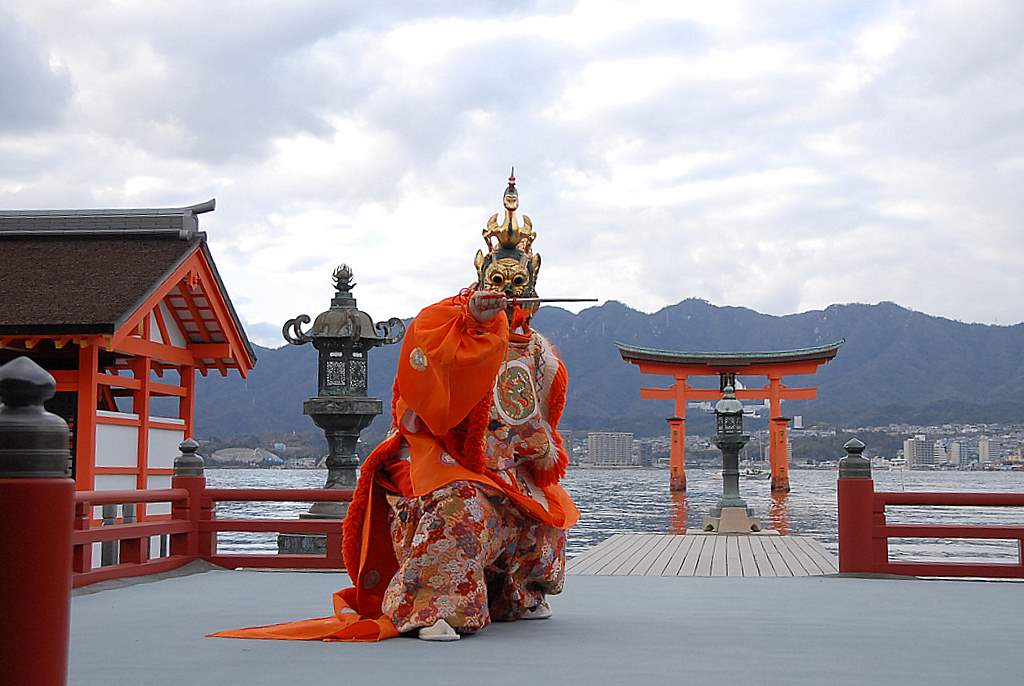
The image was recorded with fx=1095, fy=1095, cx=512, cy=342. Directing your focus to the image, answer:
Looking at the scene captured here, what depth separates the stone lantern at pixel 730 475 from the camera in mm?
12609

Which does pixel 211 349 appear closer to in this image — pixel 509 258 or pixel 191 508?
pixel 191 508

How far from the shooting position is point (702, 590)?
6082mm

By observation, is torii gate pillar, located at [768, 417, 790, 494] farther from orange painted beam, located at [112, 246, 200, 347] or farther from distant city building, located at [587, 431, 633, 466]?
distant city building, located at [587, 431, 633, 466]

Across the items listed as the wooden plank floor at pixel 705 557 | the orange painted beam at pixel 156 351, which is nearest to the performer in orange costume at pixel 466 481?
the wooden plank floor at pixel 705 557

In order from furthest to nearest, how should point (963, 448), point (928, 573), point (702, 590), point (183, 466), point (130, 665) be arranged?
point (963, 448)
point (183, 466)
point (928, 573)
point (702, 590)
point (130, 665)

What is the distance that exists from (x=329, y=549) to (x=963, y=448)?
7452 centimetres

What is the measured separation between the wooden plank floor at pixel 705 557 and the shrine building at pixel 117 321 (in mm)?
3732

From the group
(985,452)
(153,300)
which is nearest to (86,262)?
(153,300)

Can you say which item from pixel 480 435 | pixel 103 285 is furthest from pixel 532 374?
pixel 103 285

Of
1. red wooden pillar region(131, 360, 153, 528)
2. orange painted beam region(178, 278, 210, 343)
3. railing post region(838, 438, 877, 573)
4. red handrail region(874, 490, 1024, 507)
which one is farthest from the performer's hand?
orange painted beam region(178, 278, 210, 343)

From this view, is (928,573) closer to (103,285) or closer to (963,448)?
(103,285)

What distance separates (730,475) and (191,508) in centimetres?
781

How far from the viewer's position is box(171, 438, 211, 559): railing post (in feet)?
23.1

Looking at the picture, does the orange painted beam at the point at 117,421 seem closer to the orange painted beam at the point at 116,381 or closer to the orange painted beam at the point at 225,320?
the orange painted beam at the point at 116,381
